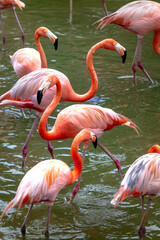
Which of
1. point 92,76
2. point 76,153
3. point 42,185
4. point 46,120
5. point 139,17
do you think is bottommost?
point 42,185

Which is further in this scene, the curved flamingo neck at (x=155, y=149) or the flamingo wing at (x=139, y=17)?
the flamingo wing at (x=139, y=17)

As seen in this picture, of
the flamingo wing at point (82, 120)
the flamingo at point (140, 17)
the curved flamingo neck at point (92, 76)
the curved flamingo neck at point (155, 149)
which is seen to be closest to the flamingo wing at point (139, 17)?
the flamingo at point (140, 17)

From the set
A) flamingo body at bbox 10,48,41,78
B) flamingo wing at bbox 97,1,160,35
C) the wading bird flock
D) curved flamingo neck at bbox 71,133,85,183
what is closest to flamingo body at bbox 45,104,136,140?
the wading bird flock

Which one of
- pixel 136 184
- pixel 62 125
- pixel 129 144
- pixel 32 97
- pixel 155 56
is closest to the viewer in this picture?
pixel 136 184

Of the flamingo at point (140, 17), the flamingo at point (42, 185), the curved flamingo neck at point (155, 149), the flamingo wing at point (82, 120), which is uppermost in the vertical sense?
the flamingo at point (140, 17)

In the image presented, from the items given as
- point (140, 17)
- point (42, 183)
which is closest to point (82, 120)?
point (42, 183)

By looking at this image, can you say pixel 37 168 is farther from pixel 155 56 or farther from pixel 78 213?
→ pixel 155 56

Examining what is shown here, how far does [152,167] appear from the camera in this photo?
3424 mm

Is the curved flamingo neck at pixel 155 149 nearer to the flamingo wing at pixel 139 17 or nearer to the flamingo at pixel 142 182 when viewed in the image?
the flamingo at pixel 142 182

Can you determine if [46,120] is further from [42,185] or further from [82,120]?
[42,185]

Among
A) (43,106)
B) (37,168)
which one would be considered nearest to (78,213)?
(37,168)

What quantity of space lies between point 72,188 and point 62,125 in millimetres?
605

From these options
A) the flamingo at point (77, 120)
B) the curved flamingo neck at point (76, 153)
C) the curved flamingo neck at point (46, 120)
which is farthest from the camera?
the flamingo at point (77, 120)

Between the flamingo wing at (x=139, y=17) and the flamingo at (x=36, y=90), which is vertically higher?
the flamingo wing at (x=139, y=17)
